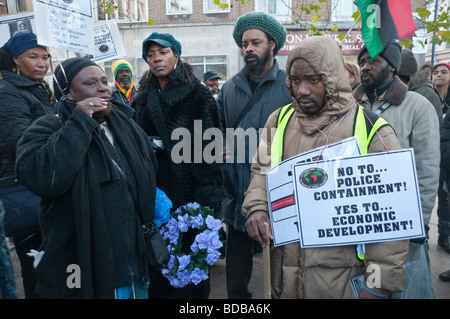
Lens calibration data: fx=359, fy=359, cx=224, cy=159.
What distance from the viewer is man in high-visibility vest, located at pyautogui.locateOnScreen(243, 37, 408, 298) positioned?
1.65m

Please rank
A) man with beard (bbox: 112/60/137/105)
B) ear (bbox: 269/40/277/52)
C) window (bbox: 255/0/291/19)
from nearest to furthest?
ear (bbox: 269/40/277/52) → man with beard (bbox: 112/60/137/105) → window (bbox: 255/0/291/19)

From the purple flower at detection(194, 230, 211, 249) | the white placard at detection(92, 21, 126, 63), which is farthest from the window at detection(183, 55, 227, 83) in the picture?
the purple flower at detection(194, 230, 211, 249)

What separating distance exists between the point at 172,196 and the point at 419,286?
5.74 ft

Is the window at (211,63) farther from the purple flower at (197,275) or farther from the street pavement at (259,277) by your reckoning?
the purple flower at (197,275)

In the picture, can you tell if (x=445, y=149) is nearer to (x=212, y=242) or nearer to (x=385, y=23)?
(x=385, y=23)

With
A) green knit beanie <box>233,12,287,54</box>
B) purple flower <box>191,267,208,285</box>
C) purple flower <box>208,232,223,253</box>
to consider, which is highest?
green knit beanie <box>233,12,287,54</box>

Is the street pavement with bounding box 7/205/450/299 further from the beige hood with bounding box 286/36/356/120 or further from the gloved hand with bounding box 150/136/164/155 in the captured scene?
the beige hood with bounding box 286/36/356/120

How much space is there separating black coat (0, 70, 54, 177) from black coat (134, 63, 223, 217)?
832 millimetres

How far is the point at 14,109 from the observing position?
2459 millimetres

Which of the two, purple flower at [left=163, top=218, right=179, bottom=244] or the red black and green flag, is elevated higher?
the red black and green flag

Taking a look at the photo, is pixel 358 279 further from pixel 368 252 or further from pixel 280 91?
pixel 280 91

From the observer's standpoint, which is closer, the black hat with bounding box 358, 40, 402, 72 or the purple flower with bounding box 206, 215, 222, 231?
the purple flower with bounding box 206, 215, 222, 231

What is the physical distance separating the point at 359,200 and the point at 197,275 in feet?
3.93

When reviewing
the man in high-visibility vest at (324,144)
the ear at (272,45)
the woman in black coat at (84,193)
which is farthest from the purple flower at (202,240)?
the ear at (272,45)
